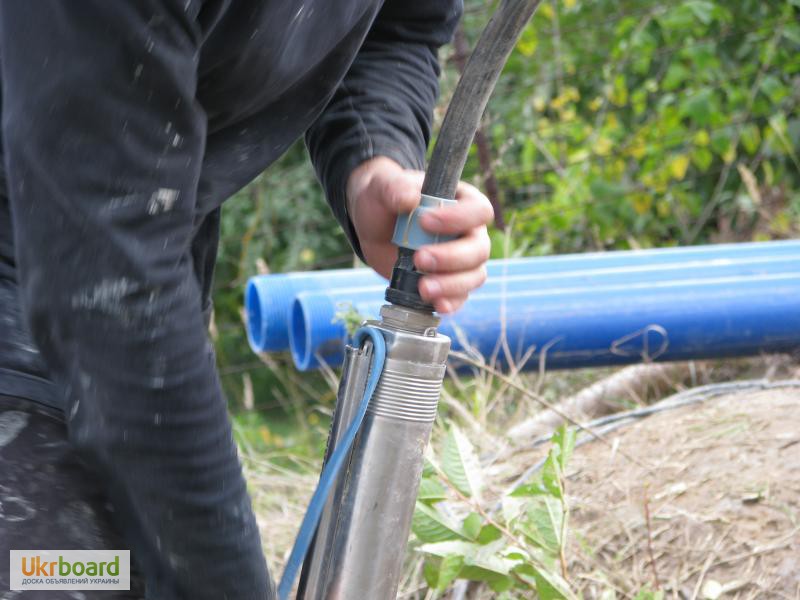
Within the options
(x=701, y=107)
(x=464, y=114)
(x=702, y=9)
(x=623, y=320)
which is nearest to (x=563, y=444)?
(x=464, y=114)

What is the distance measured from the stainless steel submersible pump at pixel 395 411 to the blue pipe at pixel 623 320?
1549 millimetres

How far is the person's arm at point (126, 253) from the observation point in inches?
31.4

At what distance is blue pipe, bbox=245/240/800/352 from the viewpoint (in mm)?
2826

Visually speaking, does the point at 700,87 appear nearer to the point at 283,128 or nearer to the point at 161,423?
the point at 283,128

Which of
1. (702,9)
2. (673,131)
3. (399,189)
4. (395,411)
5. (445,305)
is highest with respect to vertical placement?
(702,9)

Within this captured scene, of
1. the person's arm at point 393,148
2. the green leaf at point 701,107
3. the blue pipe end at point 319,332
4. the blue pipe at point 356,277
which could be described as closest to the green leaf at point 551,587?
the person's arm at point 393,148

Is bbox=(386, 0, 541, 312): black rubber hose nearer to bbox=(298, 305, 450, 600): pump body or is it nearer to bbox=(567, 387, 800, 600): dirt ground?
bbox=(298, 305, 450, 600): pump body

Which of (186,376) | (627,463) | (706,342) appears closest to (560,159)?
(706,342)

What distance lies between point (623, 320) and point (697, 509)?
87cm

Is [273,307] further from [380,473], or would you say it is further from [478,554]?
[380,473]

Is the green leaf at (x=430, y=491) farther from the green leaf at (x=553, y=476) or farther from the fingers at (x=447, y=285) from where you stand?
the fingers at (x=447, y=285)

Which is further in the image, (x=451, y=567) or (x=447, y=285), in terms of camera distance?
(x=451, y=567)

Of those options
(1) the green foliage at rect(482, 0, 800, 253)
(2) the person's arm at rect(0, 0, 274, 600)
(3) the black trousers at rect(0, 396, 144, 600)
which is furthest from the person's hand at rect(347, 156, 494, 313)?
(1) the green foliage at rect(482, 0, 800, 253)

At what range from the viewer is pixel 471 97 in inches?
41.0
